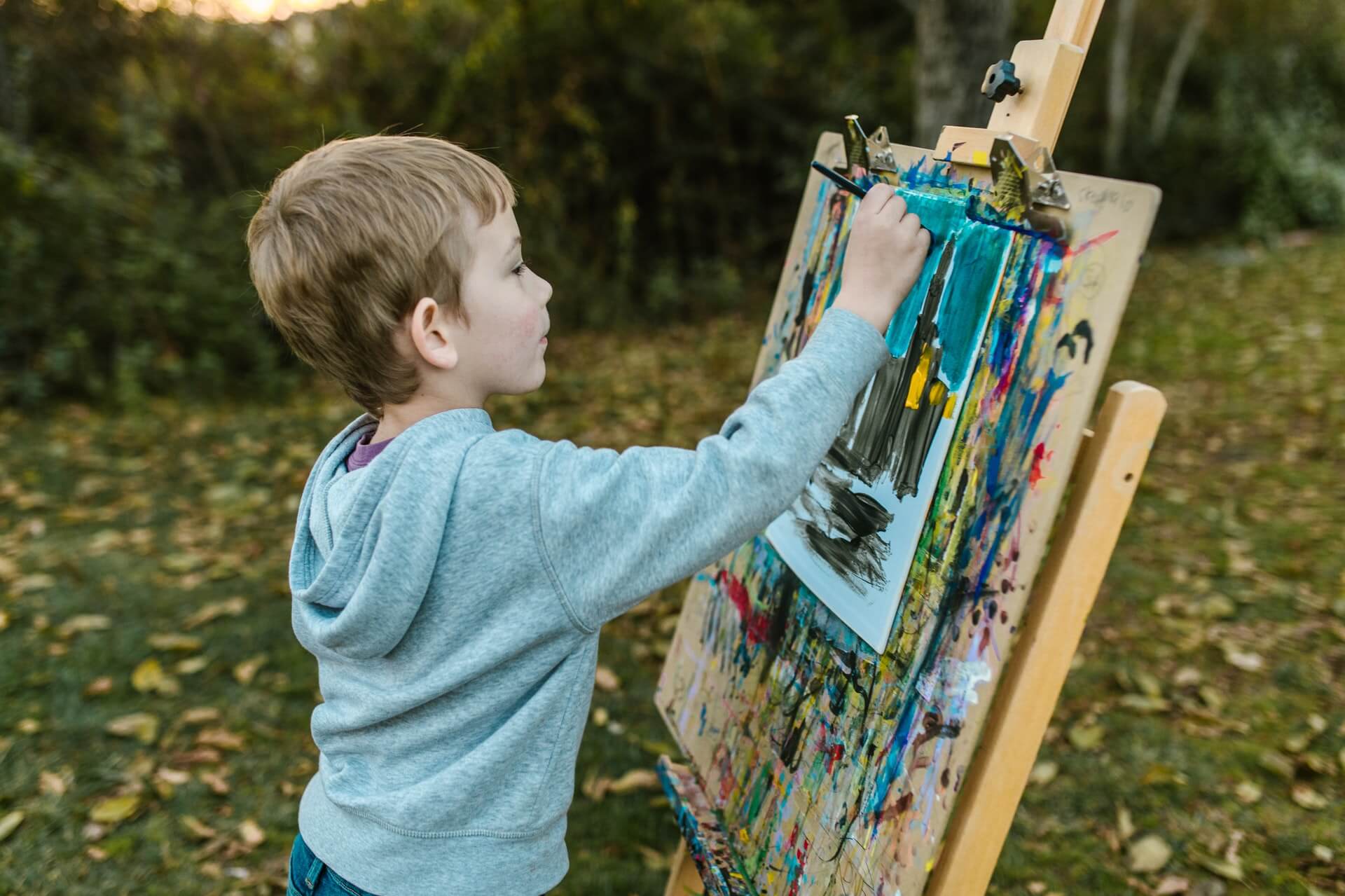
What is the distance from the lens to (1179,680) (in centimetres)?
308

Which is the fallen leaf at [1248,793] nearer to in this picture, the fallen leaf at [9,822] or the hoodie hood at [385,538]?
the hoodie hood at [385,538]

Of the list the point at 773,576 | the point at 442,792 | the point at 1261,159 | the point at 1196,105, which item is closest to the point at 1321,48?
the point at 1196,105

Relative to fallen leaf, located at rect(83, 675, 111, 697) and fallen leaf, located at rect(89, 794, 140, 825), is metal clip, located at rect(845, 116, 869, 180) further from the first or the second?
fallen leaf, located at rect(83, 675, 111, 697)

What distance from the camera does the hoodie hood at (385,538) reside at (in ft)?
3.66

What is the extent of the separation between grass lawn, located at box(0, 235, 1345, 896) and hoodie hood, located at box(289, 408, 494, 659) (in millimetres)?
1448

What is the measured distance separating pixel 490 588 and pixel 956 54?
4.06m

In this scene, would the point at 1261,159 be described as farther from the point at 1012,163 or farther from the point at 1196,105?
the point at 1012,163

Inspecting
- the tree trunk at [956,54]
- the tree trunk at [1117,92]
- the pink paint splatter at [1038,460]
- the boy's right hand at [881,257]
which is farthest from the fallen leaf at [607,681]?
the tree trunk at [1117,92]

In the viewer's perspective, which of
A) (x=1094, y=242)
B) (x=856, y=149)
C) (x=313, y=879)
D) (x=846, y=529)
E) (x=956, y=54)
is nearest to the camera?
(x=1094, y=242)

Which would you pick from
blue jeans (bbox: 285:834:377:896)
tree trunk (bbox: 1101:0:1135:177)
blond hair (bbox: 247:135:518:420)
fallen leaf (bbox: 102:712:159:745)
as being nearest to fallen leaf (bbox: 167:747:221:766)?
fallen leaf (bbox: 102:712:159:745)

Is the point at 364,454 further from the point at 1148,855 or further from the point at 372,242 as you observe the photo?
the point at 1148,855

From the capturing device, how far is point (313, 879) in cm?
136

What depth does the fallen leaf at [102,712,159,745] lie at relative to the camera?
2.89 m

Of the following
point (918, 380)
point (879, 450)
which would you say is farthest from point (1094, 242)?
point (879, 450)
